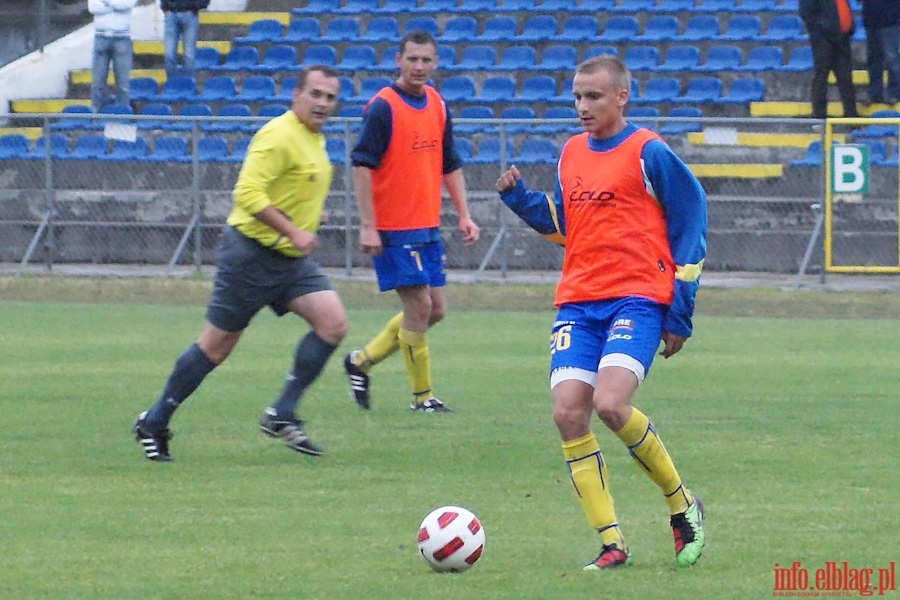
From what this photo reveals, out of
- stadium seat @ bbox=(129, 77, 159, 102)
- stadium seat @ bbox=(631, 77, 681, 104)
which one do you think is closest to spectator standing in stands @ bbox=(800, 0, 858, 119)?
stadium seat @ bbox=(631, 77, 681, 104)

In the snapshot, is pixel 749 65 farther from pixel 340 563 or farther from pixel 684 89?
pixel 340 563

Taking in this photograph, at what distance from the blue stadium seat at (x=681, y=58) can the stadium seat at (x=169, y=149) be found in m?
6.15

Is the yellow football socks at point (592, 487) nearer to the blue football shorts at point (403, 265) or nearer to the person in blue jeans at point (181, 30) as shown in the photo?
the blue football shorts at point (403, 265)

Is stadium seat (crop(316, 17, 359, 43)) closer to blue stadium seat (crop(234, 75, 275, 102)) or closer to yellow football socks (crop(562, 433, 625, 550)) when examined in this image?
blue stadium seat (crop(234, 75, 275, 102))

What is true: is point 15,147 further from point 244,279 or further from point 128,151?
point 244,279

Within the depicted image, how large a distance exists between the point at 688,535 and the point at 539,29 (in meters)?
16.6

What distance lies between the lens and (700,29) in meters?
21.2

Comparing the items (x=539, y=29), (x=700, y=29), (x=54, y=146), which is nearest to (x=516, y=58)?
(x=539, y=29)

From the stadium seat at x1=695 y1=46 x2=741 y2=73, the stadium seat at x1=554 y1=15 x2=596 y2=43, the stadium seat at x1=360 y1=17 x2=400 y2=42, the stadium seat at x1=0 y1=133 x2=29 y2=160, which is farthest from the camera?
the stadium seat at x1=360 y1=17 x2=400 y2=42

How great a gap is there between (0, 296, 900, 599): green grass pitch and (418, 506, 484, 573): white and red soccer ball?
6cm

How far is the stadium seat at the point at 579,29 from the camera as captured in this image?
21.7m

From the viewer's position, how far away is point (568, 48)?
2148 centimetres

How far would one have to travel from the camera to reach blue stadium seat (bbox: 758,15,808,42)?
813 inches

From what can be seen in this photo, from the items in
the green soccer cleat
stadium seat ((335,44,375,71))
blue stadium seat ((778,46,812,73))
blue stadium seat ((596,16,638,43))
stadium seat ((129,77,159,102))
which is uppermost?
blue stadium seat ((596,16,638,43))
